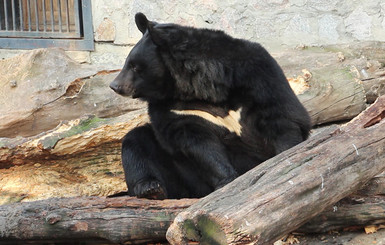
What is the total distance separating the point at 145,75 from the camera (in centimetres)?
383

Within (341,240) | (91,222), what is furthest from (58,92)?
(341,240)

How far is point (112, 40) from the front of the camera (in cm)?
642

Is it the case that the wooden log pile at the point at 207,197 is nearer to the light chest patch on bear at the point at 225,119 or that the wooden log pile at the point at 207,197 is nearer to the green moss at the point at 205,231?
the green moss at the point at 205,231

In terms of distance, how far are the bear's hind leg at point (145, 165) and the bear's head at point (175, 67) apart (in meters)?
0.28

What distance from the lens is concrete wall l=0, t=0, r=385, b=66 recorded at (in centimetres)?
638

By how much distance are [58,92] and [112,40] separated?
144 centimetres

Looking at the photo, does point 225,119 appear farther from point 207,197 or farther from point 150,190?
point 207,197

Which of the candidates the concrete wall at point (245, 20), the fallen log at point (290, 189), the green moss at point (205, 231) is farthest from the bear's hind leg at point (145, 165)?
the concrete wall at point (245, 20)

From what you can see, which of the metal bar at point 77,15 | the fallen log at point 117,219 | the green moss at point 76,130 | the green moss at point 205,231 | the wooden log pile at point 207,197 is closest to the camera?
the green moss at point 205,231

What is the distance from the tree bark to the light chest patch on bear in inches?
29.6

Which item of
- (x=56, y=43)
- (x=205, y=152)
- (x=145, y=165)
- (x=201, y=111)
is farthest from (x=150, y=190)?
(x=56, y=43)

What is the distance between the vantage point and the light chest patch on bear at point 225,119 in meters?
3.73

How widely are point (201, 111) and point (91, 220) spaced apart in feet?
3.56

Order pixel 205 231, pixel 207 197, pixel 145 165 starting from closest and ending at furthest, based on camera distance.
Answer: pixel 205 231
pixel 207 197
pixel 145 165
